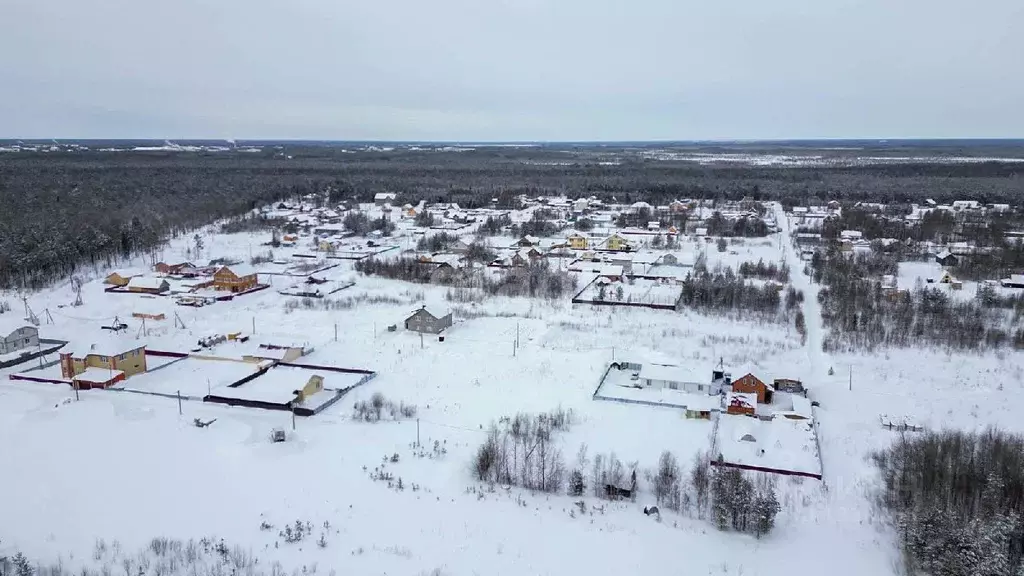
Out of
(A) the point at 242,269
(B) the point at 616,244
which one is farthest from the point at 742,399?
(A) the point at 242,269

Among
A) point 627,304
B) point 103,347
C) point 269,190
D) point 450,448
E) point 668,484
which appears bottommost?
point 450,448

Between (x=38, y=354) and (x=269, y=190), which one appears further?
(x=269, y=190)

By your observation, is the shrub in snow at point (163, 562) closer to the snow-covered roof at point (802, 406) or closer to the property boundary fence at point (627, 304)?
the snow-covered roof at point (802, 406)

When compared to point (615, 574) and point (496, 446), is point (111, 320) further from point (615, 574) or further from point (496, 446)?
point (615, 574)

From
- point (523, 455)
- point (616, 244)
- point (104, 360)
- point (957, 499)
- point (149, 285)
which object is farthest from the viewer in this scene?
point (616, 244)

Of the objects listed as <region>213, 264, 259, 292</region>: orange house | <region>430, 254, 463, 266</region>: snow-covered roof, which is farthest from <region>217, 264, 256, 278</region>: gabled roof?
<region>430, 254, 463, 266</region>: snow-covered roof

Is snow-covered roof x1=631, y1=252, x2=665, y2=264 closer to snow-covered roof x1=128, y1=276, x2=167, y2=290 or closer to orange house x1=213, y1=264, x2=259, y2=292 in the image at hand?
orange house x1=213, y1=264, x2=259, y2=292

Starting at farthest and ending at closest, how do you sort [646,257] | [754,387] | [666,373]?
[646,257] < [666,373] < [754,387]

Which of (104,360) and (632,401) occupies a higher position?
(104,360)

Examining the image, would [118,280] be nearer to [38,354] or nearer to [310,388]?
[38,354]
